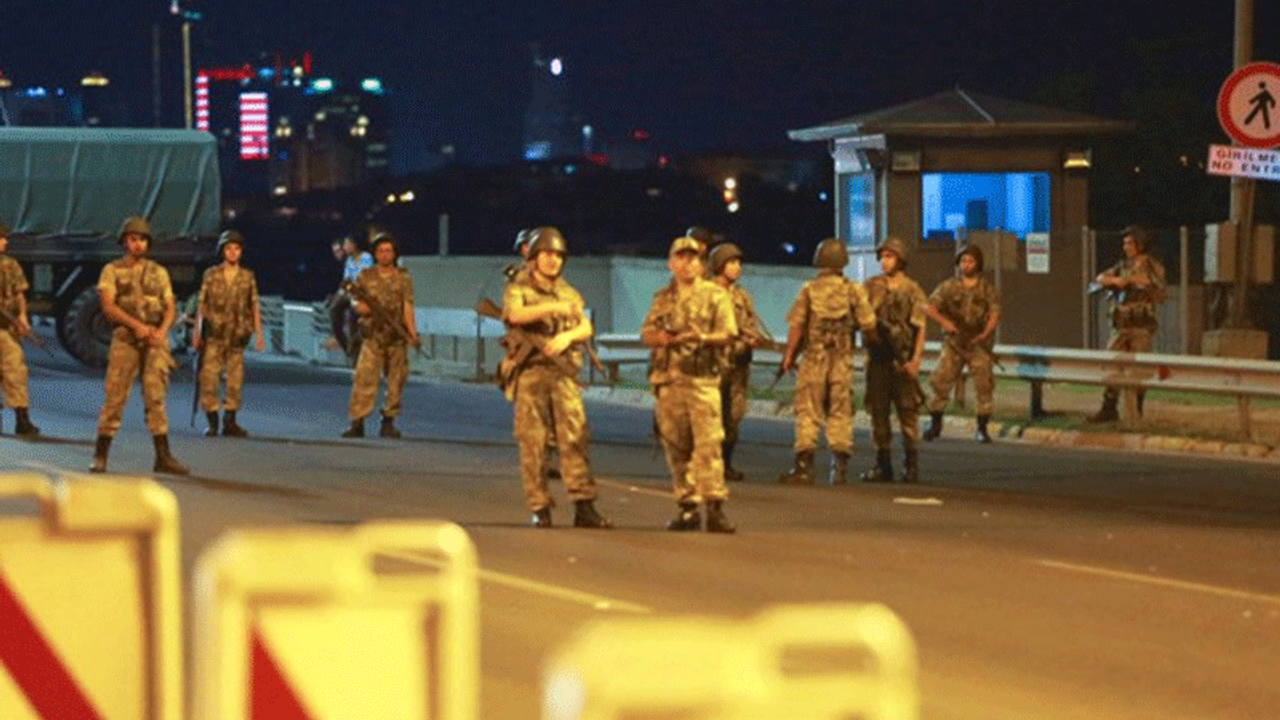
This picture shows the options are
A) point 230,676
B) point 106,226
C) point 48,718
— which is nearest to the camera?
point 230,676

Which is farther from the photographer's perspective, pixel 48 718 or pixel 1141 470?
pixel 1141 470

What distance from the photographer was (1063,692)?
9688mm

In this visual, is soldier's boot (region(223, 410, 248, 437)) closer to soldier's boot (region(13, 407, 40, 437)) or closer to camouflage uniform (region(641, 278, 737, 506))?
soldier's boot (region(13, 407, 40, 437))

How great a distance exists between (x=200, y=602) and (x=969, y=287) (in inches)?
767

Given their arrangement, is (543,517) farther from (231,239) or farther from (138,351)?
(231,239)

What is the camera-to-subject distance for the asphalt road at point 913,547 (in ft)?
33.3

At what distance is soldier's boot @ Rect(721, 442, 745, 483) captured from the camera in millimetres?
19062

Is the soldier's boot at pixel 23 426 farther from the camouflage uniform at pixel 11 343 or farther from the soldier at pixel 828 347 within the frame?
the soldier at pixel 828 347

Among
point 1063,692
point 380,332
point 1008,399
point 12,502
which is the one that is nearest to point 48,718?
point 1063,692

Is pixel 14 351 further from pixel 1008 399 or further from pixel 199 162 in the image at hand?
pixel 199 162

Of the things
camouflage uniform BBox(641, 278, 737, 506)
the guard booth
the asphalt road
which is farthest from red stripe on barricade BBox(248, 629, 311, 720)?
the guard booth

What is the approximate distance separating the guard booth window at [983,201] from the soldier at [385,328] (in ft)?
34.2

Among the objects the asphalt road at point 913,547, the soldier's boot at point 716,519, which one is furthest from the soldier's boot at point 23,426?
the soldier's boot at point 716,519

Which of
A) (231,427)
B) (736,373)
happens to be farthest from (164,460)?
(736,373)
